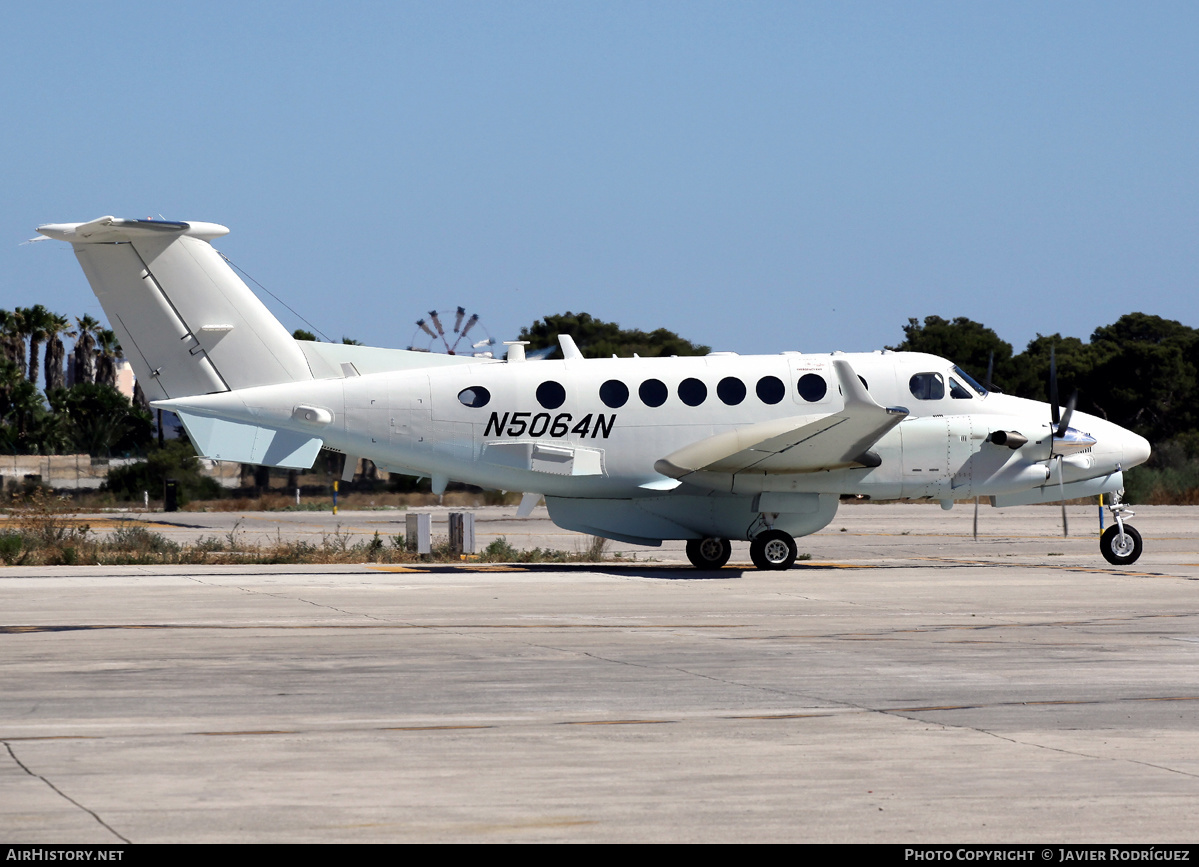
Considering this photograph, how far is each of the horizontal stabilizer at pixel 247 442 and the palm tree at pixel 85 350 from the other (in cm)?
8787

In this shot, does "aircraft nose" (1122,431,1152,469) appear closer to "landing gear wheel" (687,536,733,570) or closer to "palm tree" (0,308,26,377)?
"landing gear wheel" (687,536,733,570)

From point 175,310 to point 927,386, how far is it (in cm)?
1355

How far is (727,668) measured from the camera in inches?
476

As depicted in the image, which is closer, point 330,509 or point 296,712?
point 296,712

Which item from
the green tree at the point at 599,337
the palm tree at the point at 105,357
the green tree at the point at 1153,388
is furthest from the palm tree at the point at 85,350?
the green tree at the point at 1153,388

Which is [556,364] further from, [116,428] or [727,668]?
[116,428]

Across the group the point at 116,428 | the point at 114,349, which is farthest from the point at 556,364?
the point at 114,349

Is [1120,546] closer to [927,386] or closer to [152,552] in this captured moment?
[927,386]

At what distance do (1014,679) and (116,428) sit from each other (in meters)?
77.3

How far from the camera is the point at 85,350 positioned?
104 metres

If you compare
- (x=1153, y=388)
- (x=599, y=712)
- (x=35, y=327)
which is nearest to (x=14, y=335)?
(x=35, y=327)

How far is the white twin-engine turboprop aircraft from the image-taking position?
22422 mm

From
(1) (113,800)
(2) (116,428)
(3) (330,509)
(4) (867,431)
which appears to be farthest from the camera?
(2) (116,428)

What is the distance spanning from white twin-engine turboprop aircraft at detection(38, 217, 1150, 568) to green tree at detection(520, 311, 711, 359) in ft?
224
